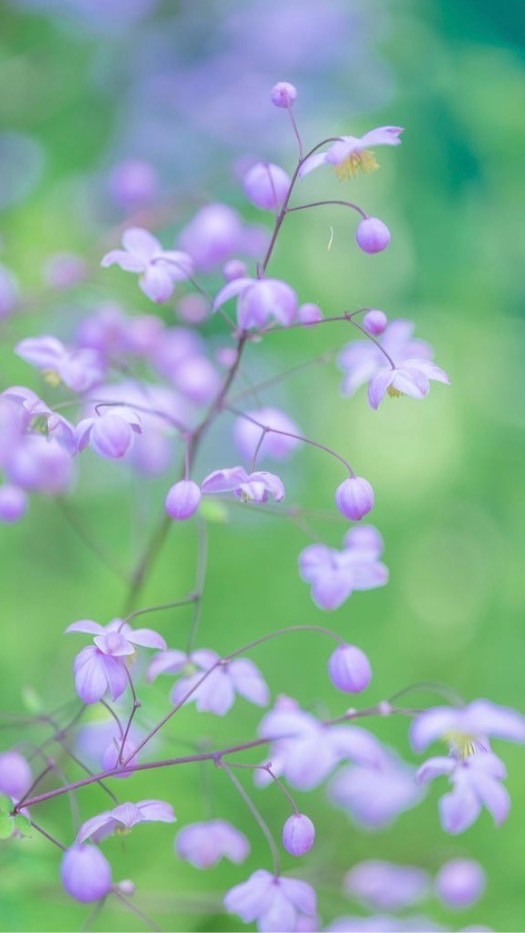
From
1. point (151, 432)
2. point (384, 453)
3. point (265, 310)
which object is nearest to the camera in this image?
point (265, 310)

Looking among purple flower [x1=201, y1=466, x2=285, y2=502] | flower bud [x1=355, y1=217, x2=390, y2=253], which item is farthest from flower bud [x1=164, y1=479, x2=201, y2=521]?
flower bud [x1=355, y1=217, x2=390, y2=253]

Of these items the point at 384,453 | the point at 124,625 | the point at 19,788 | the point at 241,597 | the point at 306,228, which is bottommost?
the point at 241,597

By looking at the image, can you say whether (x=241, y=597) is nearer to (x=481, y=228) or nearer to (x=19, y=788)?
(x=481, y=228)

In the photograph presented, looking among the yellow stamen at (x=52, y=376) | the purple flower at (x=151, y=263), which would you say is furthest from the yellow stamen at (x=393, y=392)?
the yellow stamen at (x=52, y=376)

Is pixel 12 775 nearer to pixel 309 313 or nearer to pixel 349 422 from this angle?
pixel 309 313

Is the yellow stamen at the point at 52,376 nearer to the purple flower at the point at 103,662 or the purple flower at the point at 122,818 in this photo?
the purple flower at the point at 103,662

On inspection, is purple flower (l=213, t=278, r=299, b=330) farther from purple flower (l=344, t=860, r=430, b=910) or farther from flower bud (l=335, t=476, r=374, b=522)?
purple flower (l=344, t=860, r=430, b=910)

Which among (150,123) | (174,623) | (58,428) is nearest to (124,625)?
(58,428)
